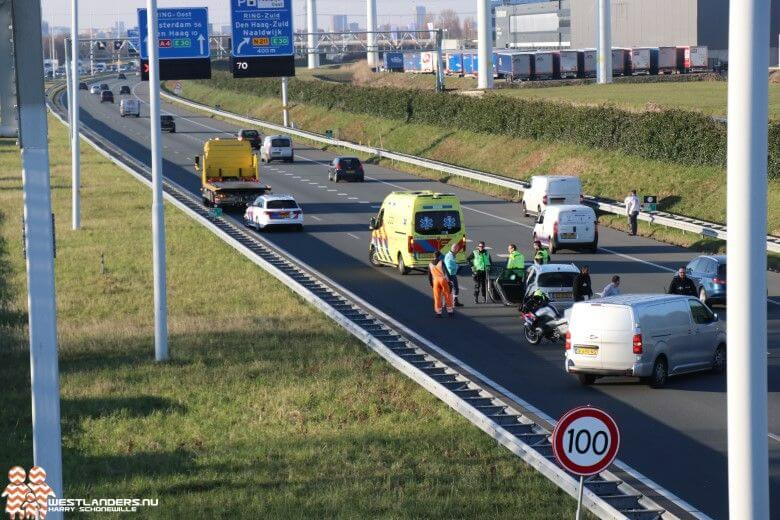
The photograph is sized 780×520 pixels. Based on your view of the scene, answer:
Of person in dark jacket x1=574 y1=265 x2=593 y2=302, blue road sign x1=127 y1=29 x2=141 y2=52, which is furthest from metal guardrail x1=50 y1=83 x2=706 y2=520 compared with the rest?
blue road sign x1=127 y1=29 x2=141 y2=52

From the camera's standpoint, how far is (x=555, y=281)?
32.4 meters

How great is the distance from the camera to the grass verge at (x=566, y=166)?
51.5 meters

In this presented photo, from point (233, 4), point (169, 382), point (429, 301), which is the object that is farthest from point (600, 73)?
point (169, 382)

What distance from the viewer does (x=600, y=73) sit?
106 metres

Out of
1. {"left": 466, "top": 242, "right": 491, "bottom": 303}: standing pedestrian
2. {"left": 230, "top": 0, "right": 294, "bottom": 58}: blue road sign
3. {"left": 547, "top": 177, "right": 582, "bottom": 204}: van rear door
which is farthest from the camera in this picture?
{"left": 547, "top": 177, "right": 582, "bottom": 204}: van rear door

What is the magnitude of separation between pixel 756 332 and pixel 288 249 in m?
39.5

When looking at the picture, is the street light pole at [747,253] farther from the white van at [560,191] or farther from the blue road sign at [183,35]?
the white van at [560,191]

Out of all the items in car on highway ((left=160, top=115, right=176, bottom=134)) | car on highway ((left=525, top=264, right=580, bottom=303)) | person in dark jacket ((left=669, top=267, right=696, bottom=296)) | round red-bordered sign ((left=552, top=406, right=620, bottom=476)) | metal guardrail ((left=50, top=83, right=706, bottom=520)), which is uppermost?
car on highway ((left=160, top=115, right=176, bottom=134))

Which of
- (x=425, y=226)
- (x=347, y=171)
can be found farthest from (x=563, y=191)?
(x=347, y=171)

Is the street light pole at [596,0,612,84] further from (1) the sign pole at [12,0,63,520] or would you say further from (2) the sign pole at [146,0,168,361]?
(1) the sign pole at [12,0,63,520]

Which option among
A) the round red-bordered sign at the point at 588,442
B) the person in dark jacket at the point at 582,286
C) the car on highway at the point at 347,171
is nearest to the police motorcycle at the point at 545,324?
the person in dark jacket at the point at 582,286

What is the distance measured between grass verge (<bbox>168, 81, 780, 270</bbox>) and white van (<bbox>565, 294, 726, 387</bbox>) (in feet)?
52.5

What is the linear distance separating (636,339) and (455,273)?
10.7 metres

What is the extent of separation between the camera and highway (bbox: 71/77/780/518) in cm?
1978
